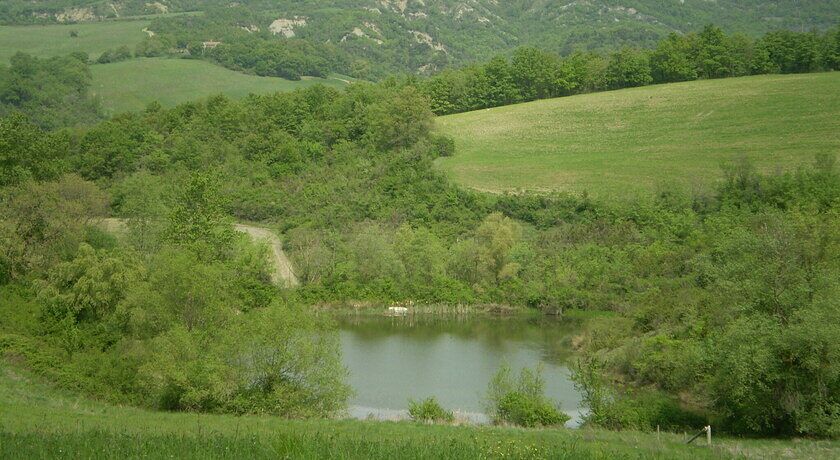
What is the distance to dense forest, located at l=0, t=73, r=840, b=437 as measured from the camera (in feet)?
102

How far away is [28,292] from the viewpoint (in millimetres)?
41469

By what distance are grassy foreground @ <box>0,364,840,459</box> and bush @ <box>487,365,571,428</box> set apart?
462cm

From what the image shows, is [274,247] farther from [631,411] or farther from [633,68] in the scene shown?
[633,68]

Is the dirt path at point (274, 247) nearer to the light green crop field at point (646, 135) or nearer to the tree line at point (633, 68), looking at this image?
the light green crop field at point (646, 135)

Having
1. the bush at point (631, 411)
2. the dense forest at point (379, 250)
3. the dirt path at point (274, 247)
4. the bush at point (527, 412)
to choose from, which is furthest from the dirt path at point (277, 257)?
the bush at point (631, 411)

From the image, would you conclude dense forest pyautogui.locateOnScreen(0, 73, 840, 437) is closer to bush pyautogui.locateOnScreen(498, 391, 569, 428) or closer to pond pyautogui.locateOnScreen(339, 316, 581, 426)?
bush pyautogui.locateOnScreen(498, 391, 569, 428)

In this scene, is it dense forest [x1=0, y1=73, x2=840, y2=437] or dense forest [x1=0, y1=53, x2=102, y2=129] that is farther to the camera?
dense forest [x1=0, y1=53, x2=102, y2=129]

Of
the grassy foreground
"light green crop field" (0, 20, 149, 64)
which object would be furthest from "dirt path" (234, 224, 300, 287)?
"light green crop field" (0, 20, 149, 64)

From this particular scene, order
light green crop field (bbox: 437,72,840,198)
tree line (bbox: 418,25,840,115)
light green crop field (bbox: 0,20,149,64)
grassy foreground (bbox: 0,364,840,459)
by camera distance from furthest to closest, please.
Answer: light green crop field (bbox: 0,20,149,64)
tree line (bbox: 418,25,840,115)
light green crop field (bbox: 437,72,840,198)
grassy foreground (bbox: 0,364,840,459)

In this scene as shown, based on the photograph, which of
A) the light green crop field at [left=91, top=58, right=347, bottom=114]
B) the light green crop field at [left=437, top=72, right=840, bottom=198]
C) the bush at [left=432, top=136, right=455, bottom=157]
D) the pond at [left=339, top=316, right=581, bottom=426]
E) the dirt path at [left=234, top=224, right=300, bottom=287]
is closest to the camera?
the pond at [left=339, top=316, right=581, bottom=426]

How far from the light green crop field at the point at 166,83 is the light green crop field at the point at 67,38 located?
Result: 14.7 meters

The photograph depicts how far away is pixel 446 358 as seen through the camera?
158ft

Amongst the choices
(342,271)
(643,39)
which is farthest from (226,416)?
(643,39)

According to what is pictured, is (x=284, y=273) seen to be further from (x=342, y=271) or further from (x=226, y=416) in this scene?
(x=226, y=416)
